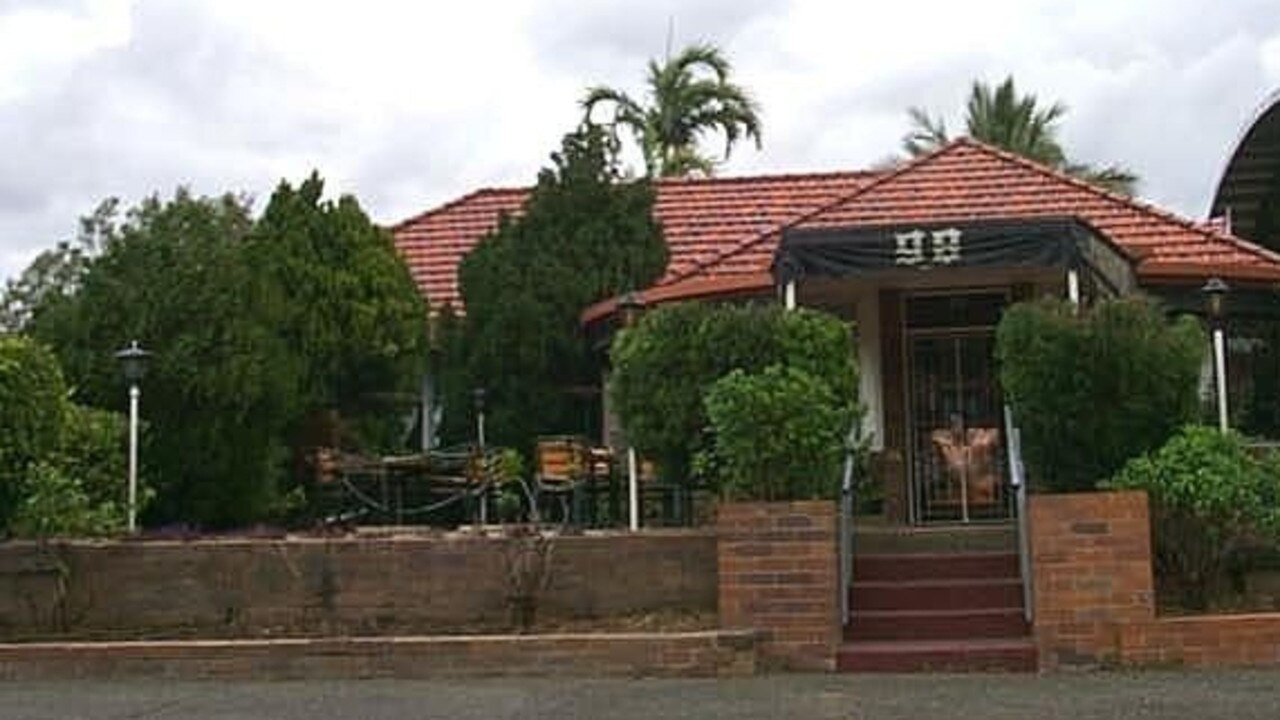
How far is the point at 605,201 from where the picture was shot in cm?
2211

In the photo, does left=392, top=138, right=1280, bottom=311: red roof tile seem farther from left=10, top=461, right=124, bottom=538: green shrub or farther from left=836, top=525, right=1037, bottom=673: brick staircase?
left=10, top=461, right=124, bottom=538: green shrub

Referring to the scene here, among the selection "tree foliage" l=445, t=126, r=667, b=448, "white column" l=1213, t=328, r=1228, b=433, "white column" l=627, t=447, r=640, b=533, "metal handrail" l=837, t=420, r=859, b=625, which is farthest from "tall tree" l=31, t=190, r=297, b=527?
"white column" l=1213, t=328, r=1228, b=433

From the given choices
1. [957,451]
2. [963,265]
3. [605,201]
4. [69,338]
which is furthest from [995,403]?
[69,338]

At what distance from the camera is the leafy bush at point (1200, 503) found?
12211 mm

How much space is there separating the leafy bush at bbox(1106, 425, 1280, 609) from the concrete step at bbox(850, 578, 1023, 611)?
1095 mm

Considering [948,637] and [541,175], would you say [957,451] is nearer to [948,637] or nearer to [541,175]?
[948,637]

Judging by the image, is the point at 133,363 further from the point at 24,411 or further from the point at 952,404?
the point at 952,404

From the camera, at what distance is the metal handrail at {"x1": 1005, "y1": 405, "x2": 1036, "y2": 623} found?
1232 centimetres

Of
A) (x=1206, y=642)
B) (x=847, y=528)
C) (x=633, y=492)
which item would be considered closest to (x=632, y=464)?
(x=633, y=492)

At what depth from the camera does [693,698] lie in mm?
10852

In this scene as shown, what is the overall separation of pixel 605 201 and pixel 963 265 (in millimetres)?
7072

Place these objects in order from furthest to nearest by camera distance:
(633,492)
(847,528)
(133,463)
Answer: (633,492) < (133,463) < (847,528)

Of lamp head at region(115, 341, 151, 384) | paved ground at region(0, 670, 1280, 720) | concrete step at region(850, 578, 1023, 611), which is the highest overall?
lamp head at region(115, 341, 151, 384)

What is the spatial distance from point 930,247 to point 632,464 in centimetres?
321
